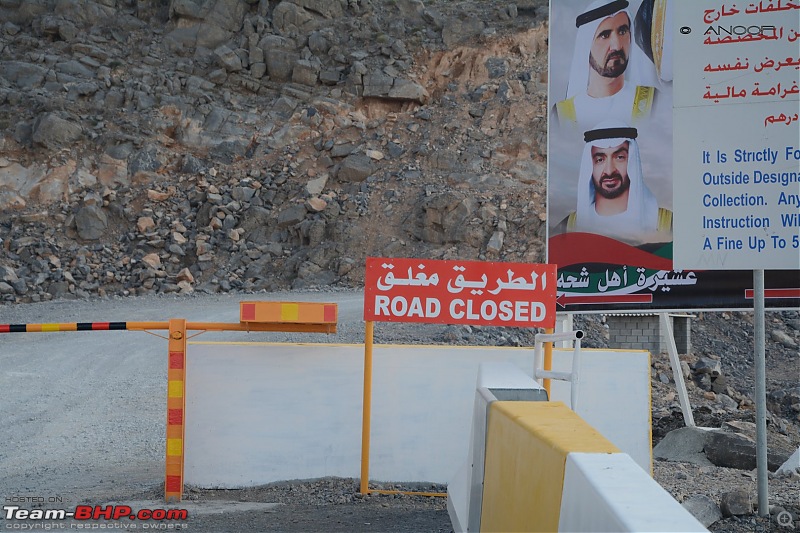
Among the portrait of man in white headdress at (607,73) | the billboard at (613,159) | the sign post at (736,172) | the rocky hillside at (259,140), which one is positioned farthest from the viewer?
the rocky hillside at (259,140)

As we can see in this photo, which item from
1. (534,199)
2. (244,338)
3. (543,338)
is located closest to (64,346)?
(244,338)

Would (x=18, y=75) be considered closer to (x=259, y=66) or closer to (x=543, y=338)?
(x=259, y=66)

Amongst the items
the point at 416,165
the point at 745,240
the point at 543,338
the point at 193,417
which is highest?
the point at 416,165

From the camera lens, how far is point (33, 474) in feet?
27.1

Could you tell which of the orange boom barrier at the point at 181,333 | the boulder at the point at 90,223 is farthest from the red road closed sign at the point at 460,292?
the boulder at the point at 90,223

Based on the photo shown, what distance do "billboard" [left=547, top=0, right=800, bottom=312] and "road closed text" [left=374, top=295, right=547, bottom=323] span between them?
3328mm

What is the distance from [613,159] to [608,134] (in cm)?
32

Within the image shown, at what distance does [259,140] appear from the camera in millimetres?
30672

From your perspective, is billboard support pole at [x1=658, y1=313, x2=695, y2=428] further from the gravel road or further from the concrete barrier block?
the concrete barrier block

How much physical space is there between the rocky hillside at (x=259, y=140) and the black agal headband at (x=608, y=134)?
15.1 metres

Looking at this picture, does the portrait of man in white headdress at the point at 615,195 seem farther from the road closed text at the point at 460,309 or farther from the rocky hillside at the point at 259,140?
the rocky hillside at the point at 259,140

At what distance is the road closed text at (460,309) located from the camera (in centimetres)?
712

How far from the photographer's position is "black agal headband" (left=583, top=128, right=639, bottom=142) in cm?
1048

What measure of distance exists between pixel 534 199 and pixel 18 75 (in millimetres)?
19580
